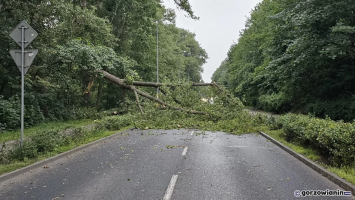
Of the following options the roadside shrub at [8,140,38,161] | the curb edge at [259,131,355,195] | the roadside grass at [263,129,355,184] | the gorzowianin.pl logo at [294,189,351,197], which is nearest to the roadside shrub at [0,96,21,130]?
the roadside shrub at [8,140,38,161]

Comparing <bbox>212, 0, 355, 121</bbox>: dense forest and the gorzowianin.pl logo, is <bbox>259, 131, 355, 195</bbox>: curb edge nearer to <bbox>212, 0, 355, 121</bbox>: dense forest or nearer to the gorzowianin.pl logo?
the gorzowianin.pl logo

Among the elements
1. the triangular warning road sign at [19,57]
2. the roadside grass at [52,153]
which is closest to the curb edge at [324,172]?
the roadside grass at [52,153]

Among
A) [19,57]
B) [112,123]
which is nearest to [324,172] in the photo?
[19,57]

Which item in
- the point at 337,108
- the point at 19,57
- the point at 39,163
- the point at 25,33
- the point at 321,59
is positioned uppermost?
the point at 321,59

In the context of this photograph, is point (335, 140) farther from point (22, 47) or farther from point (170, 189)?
point (22, 47)

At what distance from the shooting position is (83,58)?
16219 millimetres

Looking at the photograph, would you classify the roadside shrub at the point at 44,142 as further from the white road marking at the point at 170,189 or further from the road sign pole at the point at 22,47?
the white road marking at the point at 170,189

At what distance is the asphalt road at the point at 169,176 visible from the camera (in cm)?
522

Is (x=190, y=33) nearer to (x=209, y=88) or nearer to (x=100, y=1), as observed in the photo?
(x=100, y=1)

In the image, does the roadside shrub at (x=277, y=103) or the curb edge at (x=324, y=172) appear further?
the roadside shrub at (x=277, y=103)

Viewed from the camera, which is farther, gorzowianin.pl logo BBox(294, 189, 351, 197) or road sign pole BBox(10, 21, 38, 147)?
road sign pole BBox(10, 21, 38, 147)

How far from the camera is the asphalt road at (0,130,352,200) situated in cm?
522

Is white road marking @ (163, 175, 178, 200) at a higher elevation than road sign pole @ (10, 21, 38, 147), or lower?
lower

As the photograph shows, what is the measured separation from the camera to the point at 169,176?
6.30 m
